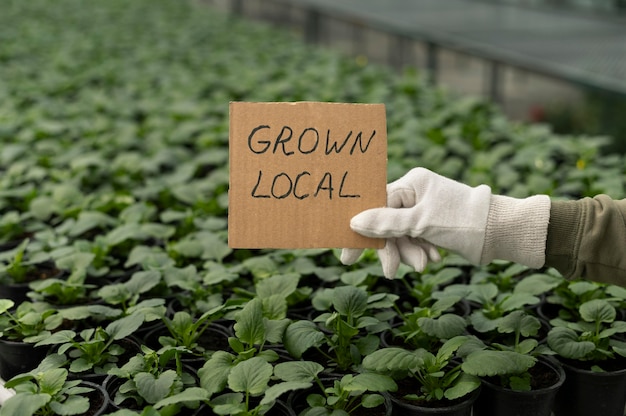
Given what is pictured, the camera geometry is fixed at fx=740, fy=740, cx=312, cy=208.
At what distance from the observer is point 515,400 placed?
141 centimetres

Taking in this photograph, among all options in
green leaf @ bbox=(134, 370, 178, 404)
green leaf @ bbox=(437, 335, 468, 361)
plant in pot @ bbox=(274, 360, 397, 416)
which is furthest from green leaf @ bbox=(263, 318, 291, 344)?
green leaf @ bbox=(437, 335, 468, 361)

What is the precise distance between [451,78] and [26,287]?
16.9 ft

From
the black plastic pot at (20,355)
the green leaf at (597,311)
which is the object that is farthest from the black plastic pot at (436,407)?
the black plastic pot at (20,355)

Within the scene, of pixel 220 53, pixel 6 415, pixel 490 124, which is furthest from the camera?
pixel 220 53

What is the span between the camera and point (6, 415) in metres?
1.24

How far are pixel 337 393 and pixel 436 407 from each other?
0.64 feet

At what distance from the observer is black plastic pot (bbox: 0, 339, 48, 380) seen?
5.17 ft

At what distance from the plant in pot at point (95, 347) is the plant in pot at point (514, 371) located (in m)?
0.68

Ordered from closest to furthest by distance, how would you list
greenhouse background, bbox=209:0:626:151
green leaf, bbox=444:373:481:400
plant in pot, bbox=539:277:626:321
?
green leaf, bbox=444:373:481:400, plant in pot, bbox=539:277:626:321, greenhouse background, bbox=209:0:626:151

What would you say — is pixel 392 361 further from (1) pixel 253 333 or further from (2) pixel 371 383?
(1) pixel 253 333

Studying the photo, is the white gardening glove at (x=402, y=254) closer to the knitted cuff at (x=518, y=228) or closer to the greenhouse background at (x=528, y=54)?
the knitted cuff at (x=518, y=228)

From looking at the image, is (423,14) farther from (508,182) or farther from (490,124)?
(508,182)

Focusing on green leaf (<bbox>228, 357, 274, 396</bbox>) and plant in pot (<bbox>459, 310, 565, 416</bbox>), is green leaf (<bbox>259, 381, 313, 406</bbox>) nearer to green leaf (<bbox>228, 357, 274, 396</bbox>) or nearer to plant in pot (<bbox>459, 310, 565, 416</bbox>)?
green leaf (<bbox>228, 357, 274, 396</bbox>)

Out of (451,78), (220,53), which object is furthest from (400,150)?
(451,78)
